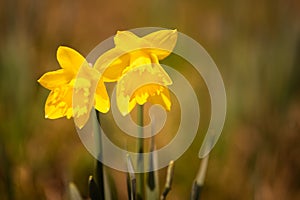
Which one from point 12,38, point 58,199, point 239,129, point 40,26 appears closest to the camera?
point 58,199

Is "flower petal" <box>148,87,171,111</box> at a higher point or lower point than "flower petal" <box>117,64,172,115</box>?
lower

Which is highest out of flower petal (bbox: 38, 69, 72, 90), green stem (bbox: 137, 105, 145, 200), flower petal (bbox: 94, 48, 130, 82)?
flower petal (bbox: 94, 48, 130, 82)

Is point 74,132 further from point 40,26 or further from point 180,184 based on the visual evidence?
point 40,26

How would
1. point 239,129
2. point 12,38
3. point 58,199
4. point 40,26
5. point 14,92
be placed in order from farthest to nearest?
point 40,26 < point 12,38 < point 239,129 < point 14,92 < point 58,199

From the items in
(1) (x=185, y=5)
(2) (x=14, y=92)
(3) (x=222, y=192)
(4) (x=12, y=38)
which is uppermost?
(1) (x=185, y=5)

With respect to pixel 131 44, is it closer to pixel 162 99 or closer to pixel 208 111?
pixel 162 99

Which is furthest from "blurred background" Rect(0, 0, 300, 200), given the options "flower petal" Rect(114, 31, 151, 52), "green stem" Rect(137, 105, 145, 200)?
"flower petal" Rect(114, 31, 151, 52)

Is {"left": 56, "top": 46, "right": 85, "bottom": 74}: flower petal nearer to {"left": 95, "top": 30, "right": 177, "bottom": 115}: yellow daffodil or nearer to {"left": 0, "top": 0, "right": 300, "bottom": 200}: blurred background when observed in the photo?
{"left": 95, "top": 30, "right": 177, "bottom": 115}: yellow daffodil

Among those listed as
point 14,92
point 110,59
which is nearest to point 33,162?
point 14,92
